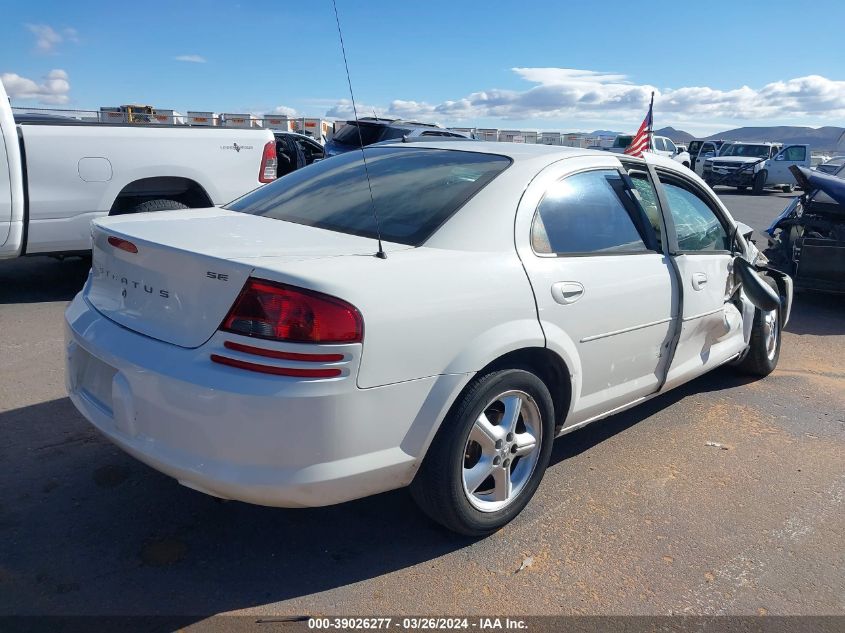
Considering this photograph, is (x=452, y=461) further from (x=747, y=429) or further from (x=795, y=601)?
(x=747, y=429)

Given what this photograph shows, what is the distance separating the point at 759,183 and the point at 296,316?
90.4ft

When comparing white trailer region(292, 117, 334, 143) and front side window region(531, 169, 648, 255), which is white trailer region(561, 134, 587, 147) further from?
front side window region(531, 169, 648, 255)

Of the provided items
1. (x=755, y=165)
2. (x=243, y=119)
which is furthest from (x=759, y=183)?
(x=243, y=119)

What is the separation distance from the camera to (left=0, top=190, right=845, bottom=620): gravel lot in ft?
8.71

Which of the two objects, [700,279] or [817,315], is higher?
[700,279]

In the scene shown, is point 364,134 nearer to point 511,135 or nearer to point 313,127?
point 313,127

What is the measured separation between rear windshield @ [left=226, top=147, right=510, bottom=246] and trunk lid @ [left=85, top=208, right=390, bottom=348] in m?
0.18

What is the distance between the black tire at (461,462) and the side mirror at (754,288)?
2.01m

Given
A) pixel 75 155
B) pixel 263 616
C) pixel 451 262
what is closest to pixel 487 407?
pixel 451 262

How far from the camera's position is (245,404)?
2.35m

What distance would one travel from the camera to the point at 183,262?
8.52 ft

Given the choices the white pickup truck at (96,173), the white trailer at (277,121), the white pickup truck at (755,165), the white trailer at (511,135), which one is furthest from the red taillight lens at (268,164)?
the white trailer at (511,135)

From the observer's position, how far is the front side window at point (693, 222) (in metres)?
4.21

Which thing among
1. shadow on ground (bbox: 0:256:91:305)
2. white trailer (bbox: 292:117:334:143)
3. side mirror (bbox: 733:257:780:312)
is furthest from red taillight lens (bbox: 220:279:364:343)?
white trailer (bbox: 292:117:334:143)
